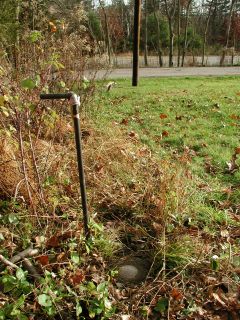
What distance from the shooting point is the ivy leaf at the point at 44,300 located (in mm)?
1880

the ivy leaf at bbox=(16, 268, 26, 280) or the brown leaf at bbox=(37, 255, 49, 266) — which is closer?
the ivy leaf at bbox=(16, 268, 26, 280)

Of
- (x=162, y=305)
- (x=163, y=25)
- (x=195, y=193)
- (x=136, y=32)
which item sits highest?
(x=163, y=25)

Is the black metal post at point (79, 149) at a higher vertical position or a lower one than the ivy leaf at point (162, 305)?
higher

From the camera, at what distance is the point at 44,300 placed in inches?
74.7

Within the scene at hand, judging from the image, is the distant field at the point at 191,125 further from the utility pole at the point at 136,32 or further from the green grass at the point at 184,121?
the utility pole at the point at 136,32

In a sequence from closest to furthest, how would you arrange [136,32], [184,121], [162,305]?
[162,305] → [184,121] → [136,32]

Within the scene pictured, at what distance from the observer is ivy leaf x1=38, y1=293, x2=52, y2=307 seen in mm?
1880

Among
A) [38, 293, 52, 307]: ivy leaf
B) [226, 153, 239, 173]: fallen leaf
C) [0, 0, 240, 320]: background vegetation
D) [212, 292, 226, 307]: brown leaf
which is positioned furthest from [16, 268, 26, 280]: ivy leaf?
[226, 153, 239, 173]: fallen leaf

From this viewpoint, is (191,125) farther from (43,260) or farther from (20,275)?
(20,275)

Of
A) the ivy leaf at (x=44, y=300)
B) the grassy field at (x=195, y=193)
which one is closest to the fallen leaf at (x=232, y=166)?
the grassy field at (x=195, y=193)

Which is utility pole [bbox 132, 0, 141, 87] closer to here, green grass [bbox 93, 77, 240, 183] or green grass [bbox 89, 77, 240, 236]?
green grass [bbox 89, 77, 240, 236]

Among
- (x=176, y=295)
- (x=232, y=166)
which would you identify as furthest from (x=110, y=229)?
(x=232, y=166)

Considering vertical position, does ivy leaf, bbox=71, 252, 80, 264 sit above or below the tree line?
below

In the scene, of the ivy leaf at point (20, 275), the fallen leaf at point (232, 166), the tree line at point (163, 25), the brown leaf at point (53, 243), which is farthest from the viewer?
the tree line at point (163, 25)
